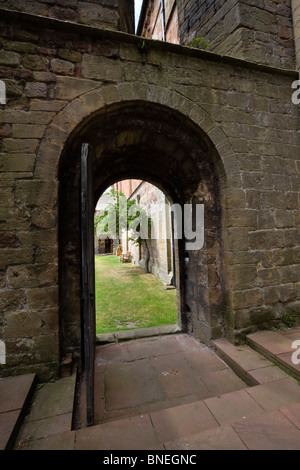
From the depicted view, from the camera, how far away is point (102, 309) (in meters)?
4.99

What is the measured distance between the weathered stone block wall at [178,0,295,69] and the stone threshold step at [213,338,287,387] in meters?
3.89

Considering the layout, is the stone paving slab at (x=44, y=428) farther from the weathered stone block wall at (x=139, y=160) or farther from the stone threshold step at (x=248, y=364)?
the stone threshold step at (x=248, y=364)

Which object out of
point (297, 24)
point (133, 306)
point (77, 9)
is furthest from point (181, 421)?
point (297, 24)

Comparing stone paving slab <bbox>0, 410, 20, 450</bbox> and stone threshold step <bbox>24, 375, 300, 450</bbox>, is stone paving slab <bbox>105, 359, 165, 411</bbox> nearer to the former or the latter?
stone threshold step <bbox>24, 375, 300, 450</bbox>

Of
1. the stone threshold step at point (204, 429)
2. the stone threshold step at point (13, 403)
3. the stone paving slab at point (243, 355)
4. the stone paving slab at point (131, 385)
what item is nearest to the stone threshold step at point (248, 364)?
the stone paving slab at point (243, 355)

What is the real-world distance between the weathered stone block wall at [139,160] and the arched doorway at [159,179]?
0.05 ft

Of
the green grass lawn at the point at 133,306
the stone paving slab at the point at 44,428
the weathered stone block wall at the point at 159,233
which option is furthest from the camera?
the weathered stone block wall at the point at 159,233

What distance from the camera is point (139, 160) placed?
137 inches

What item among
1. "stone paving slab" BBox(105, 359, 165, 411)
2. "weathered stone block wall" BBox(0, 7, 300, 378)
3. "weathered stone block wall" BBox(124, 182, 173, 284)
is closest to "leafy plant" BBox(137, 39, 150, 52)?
"weathered stone block wall" BBox(0, 7, 300, 378)

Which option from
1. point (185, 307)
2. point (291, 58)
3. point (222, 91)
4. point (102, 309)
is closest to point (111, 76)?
point (222, 91)

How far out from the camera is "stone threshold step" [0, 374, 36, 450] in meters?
1.43

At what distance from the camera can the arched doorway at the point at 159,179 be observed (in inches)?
98.0

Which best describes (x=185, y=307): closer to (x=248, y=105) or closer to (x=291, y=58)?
(x=248, y=105)

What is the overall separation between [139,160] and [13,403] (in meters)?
3.19
